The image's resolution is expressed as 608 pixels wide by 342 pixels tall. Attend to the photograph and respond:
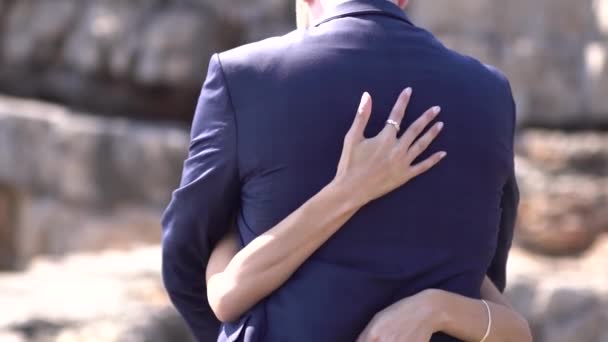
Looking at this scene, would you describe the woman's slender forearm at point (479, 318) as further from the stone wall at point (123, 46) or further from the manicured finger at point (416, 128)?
the stone wall at point (123, 46)

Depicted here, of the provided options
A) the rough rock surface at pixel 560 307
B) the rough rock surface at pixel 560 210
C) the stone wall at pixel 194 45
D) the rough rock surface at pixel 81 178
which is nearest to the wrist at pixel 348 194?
the rough rock surface at pixel 560 307

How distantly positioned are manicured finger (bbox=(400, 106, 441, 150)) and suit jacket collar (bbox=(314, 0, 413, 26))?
127 millimetres

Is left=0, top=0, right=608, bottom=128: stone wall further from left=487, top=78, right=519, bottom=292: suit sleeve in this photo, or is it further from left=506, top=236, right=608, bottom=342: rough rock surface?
left=487, top=78, right=519, bottom=292: suit sleeve

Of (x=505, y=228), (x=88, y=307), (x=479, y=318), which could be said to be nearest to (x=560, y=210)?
(x=88, y=307)

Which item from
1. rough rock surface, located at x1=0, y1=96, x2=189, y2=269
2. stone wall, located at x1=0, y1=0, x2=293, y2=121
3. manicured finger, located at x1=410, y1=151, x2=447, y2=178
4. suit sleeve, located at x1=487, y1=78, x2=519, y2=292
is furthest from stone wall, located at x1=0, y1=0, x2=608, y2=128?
manicured finger, located at x1=410, y1=151, x2=447, y2=178

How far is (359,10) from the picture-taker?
131 cm

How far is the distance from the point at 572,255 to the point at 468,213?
401 centimetres

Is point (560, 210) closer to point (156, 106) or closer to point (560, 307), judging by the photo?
point (560, 307)

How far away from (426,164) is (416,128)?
0.04m

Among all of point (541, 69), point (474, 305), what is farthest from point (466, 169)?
point (541, 69)

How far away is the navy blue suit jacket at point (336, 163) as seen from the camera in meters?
1.25

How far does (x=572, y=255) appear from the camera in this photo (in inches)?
204

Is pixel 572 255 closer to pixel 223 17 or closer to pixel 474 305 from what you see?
pixel 474 305

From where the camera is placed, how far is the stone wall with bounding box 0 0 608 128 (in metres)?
7.50
